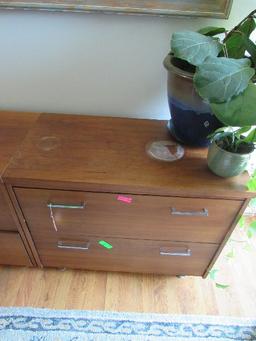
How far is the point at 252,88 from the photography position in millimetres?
589

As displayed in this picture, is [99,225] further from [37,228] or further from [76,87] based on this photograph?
[76,87]

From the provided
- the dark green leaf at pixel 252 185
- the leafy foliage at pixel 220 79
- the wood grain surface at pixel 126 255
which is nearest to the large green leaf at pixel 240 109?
the leafy foliage at pixel 220 79

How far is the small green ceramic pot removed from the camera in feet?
2.26

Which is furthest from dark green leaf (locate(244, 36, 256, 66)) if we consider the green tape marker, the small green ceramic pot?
the green tape marker

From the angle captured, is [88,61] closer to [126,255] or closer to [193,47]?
[193,47]

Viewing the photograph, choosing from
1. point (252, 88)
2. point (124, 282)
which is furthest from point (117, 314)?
point (252, 88)

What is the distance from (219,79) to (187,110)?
21cm

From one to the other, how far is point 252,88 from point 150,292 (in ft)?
3.13

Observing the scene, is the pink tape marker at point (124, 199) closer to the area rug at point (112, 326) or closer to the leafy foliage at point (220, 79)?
the leafy foliage at point (220, 79)

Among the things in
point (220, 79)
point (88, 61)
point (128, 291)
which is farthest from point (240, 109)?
point (128, 291)

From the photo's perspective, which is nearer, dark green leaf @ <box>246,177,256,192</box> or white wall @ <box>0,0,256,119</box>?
dark green leaf @ <box>246,177,256,192</box>

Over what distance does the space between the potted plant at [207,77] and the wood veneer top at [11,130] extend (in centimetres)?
56

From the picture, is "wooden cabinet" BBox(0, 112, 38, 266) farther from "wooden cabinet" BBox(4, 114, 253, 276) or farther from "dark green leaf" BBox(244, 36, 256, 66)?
"dark green leaf" BBox(244, 36, 256, 66)

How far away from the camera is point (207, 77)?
1.84ft
